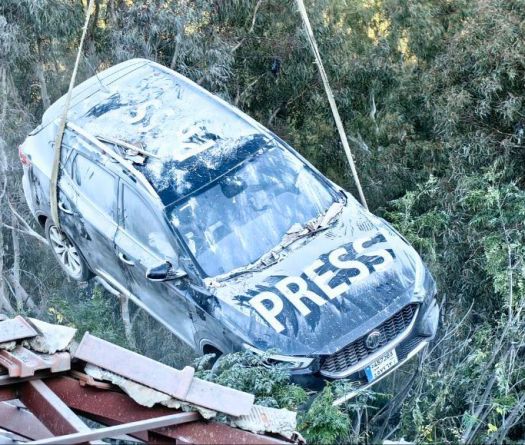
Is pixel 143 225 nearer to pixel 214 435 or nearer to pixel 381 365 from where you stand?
pixel 381 365

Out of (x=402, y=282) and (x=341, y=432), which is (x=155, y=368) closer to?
(x=341, y=432)

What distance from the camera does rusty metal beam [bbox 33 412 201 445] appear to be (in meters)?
4.09

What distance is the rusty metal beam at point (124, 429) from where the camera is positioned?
409 cm

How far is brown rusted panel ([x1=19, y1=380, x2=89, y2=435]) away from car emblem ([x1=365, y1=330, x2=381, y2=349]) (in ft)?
8.56

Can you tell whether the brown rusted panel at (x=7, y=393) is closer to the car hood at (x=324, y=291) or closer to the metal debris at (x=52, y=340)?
the metal debris at (x=52, y=340)

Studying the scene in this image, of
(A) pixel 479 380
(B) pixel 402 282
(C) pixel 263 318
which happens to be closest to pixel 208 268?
(C) pixel 263 318

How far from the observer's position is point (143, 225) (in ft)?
23.9

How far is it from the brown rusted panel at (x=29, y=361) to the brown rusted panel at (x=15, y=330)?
0.07 m

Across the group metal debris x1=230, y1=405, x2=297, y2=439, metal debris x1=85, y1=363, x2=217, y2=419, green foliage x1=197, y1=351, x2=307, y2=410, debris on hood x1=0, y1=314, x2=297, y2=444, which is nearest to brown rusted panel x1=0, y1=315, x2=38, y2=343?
debris on hood x1=0, y1=314, x2=297, y2=444

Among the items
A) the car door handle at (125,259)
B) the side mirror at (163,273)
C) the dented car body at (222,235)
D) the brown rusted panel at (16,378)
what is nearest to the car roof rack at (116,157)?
the dented car body at (222,235)

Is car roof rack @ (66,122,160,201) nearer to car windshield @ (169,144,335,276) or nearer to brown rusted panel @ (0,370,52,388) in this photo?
car windshield @ (169,144,335,276)

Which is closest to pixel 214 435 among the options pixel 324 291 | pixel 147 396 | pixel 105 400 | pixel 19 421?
pixel 147 396

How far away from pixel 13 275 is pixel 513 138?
5.41 m

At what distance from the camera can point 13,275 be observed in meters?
9.56
